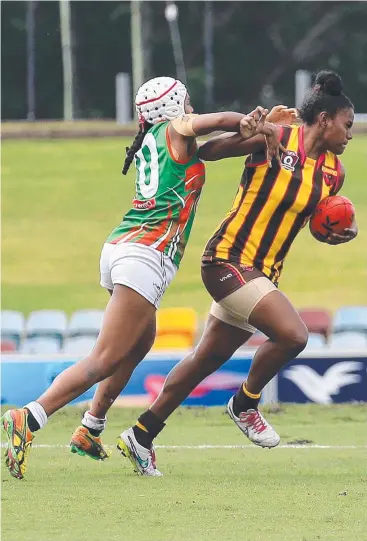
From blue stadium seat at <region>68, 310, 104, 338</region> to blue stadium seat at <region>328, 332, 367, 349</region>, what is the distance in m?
2.52

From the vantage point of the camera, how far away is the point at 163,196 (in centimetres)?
716

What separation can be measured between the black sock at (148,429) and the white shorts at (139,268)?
787mm

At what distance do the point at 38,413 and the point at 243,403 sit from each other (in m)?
1.25

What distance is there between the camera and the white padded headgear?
23.6ft

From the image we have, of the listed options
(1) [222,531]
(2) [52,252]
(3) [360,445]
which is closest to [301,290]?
(2) [52,252]

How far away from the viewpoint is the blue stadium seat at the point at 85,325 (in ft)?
46.4

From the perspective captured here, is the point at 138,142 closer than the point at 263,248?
Yes

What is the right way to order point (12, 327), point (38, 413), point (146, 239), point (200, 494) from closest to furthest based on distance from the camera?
point (200, 494) < point (38, 413) < point (146, 239) < point (12, 327)

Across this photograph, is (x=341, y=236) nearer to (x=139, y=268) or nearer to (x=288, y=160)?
(x=288, y=160)

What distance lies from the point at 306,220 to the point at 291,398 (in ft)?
12.4

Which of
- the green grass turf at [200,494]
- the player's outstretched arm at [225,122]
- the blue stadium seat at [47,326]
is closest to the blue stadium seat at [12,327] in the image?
the blue stadium seat at [47,326]

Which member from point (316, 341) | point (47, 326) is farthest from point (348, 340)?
point (47, 326)

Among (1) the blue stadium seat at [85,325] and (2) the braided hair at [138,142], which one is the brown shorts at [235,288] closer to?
(2) the braided hair at [138,142]

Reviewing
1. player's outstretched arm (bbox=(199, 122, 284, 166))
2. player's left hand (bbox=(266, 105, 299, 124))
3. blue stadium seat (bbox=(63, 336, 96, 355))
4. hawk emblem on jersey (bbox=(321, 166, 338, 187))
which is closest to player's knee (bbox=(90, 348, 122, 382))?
player's outstretched arm (bbox=(199, 122, 284, 166))
